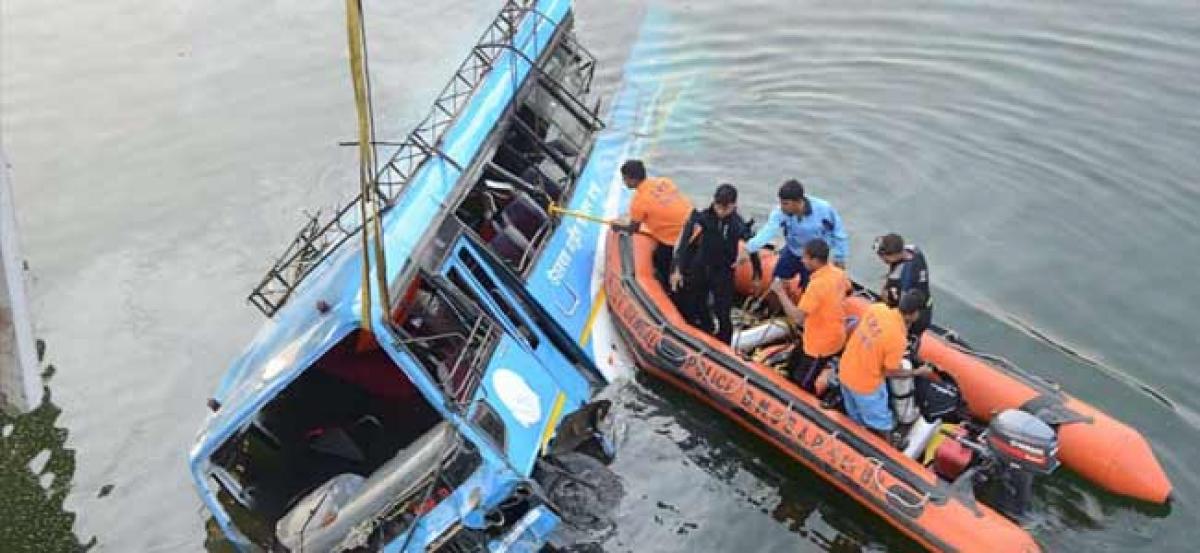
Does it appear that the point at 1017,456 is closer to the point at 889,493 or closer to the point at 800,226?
the point at 889,493

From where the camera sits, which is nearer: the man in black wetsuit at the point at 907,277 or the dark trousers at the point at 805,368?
the man in black wetsuit at the point at 907,277

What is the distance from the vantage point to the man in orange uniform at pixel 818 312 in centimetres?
903

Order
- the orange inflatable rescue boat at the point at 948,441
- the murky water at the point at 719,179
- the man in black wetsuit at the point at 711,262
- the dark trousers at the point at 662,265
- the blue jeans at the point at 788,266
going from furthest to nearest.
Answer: the dark trousers at the point at 662,265 → the blue jeans at the point at 788,266 → the murky water at the point at 719,179 → the man in black wetsuit at the point at 711,262 → the orange inflatable rescue boat at the point at 948,441

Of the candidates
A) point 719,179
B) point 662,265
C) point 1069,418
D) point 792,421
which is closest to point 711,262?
point 662,265

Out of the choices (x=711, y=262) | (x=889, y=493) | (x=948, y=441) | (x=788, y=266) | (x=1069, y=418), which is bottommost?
(x=889, y=493)

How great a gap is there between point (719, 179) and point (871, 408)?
574cm

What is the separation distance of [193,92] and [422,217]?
34.6 ft

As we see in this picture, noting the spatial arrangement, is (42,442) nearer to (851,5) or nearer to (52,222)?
(52,222)

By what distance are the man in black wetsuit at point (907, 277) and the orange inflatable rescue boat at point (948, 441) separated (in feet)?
2.12

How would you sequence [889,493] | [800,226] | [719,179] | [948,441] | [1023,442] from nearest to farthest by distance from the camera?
1. [1023,442]
2. [889,493]
3. [948,441]
4. [800,226]
5. [719,179]

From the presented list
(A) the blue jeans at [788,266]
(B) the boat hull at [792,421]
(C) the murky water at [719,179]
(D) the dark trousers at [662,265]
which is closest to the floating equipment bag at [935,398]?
(B) the boat hull at [792,421]

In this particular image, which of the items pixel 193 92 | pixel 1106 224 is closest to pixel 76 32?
pixel 193 92

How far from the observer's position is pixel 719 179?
1422 cm

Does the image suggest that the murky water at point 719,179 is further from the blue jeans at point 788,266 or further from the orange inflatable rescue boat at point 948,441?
the blue jeans at point 788,266
